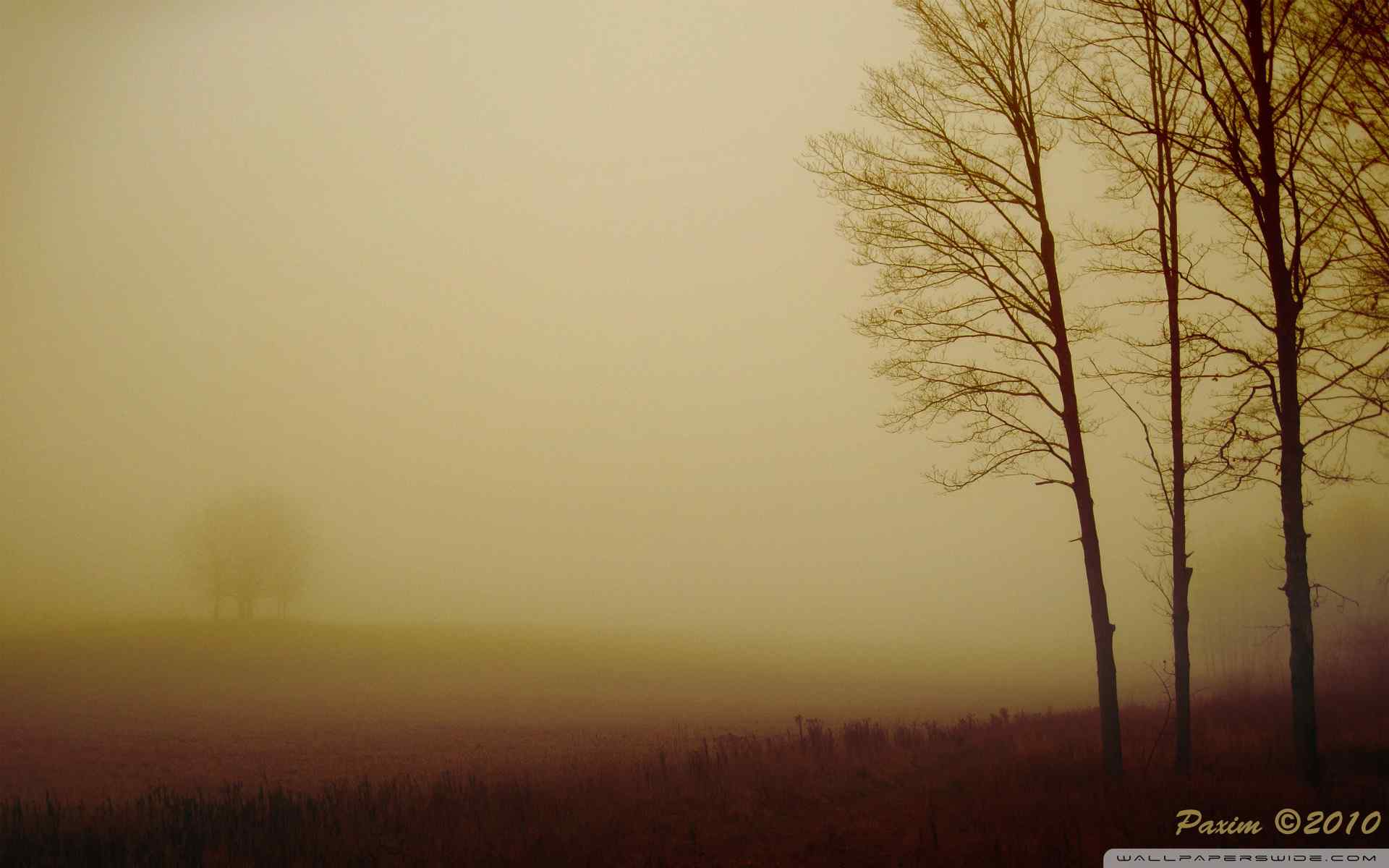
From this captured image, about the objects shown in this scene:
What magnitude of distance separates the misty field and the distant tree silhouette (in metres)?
35.9

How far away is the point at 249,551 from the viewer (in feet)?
245

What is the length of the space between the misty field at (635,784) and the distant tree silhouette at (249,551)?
35920 mm

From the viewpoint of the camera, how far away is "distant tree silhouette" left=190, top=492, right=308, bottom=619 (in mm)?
73875

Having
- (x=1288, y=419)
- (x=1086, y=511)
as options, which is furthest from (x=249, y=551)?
(x=1288, y=419)

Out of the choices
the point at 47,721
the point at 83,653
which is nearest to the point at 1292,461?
the point at 47,721

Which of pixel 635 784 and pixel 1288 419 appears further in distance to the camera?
pixel 635 784

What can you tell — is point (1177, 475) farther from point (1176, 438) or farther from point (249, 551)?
point (249, 551)

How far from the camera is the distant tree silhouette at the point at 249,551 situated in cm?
7388

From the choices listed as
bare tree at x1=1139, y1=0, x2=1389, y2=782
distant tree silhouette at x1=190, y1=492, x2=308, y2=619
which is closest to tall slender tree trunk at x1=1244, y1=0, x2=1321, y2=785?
A: bare tree at x1=1139, y1=0, x2=1389, y2=782

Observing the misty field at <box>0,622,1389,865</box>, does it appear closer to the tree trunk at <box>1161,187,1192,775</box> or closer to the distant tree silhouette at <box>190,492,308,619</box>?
the tree trunk at <box>1161,187,1192,775</box>

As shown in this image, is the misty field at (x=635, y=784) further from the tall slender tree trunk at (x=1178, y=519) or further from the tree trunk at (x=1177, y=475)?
the tree trunk at (x=1177, y=475)

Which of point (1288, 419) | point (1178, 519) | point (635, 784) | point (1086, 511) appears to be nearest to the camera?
point (1288, 419)

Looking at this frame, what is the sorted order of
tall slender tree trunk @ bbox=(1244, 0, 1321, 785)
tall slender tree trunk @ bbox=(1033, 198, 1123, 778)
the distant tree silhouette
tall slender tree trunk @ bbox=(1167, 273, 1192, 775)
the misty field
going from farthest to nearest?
the distant tree silhouette
tall slender tree trunk @ bbox=(1167, 273, 1192, 775)
tall slender tree trunk @ bbox=(1033, 198, 1123, 778)
tall slender tree trunk @ bbox=(1244, 0, 1321, 785)
the misty field

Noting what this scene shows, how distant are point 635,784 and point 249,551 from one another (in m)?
71.9
